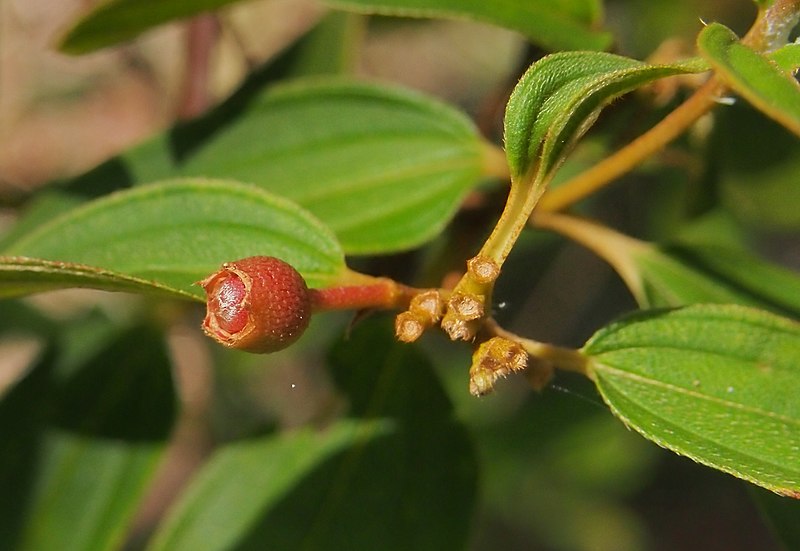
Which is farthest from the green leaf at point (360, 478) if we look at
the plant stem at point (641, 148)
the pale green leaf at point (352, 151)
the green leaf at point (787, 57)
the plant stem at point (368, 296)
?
the green leaf at point (787, 57)

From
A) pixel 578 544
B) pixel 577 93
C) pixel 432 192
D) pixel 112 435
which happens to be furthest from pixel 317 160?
pixel 578 544

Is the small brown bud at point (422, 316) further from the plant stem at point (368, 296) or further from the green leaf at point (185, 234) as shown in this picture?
the green leaf at point (185, 234)

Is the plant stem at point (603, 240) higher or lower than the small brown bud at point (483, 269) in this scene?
lower

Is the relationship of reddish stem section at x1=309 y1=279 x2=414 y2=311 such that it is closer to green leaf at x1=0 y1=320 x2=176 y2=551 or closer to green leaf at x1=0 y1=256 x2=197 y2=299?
green leaf at x1=0 y1=256 x2=197 y2=299

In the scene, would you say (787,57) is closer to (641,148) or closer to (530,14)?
(641,148)

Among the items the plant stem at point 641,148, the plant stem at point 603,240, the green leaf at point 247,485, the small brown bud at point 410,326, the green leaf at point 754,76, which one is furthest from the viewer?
the green leaf at point 247,485
